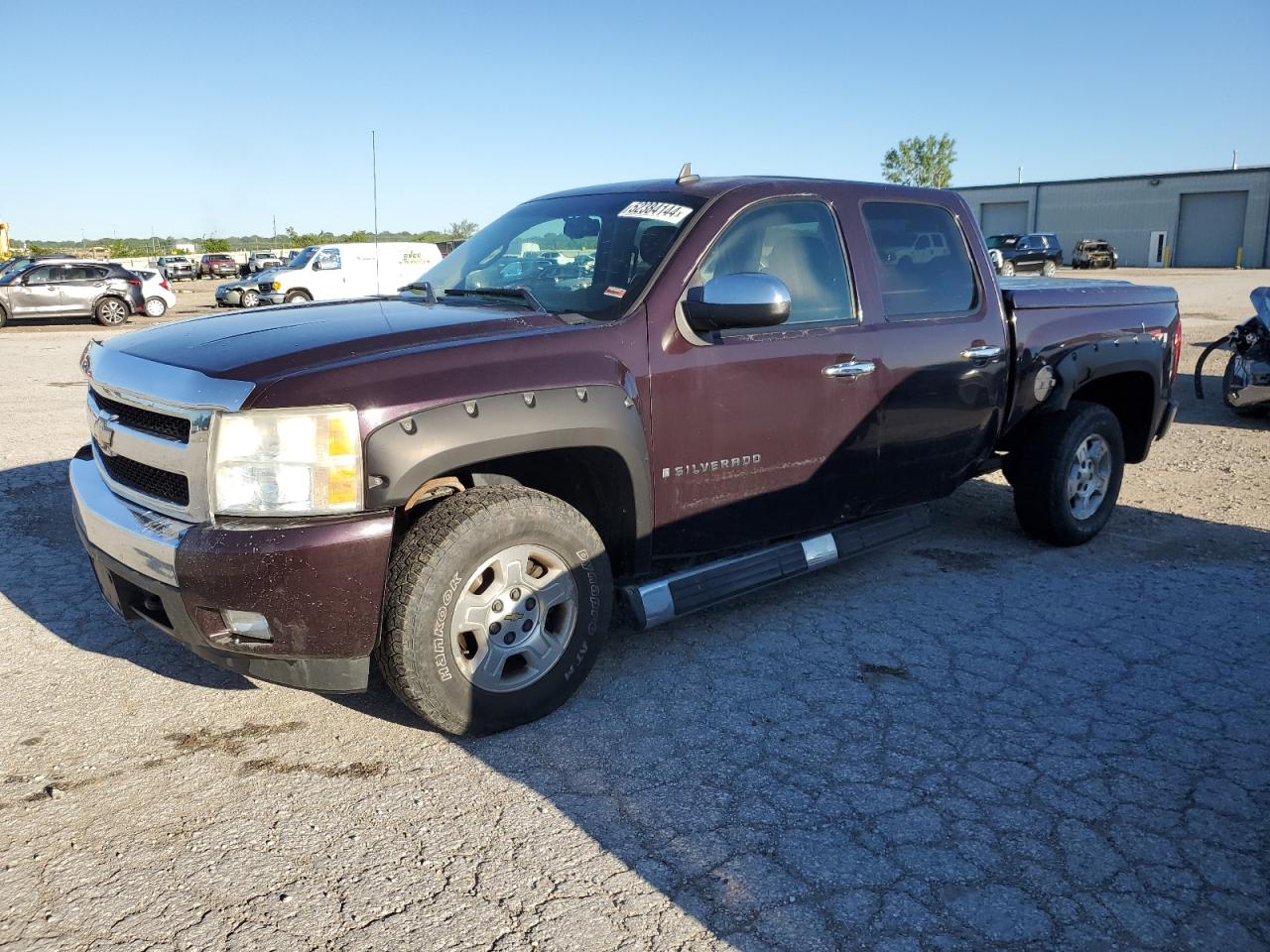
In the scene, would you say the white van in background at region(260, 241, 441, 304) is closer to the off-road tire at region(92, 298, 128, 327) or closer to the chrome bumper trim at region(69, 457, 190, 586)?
the off-road tire at region(92, 298, 128, 327)

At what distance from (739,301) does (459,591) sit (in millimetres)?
1435

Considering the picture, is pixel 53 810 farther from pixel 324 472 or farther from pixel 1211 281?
pixel 1211 281

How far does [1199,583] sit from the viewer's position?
513 cm

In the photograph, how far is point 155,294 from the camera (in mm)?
24562

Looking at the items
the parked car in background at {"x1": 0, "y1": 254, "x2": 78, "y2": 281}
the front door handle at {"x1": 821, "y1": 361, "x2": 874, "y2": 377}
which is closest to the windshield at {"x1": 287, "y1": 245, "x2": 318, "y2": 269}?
the parked car in background at {"x1": 0, "y1": 254, "x2": 78, "y2": 281}

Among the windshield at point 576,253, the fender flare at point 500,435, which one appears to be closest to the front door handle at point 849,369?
the windshield at point 576,253

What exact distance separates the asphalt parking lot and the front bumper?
0.41m

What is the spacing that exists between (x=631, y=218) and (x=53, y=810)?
2919 mm

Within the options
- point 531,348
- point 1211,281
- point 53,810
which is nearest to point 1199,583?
point 531,348

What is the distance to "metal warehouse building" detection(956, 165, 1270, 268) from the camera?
54812mm

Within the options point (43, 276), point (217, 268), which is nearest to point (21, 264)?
point (43, 276)

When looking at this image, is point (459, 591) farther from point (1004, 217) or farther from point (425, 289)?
point (1004, 217)

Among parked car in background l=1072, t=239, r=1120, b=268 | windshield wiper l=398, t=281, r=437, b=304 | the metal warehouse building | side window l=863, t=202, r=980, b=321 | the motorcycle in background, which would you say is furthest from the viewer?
the metal warehouse building

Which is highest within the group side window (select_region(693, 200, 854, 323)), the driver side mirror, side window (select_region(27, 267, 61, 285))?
side window (select_region(693, 200, 854, 323))
